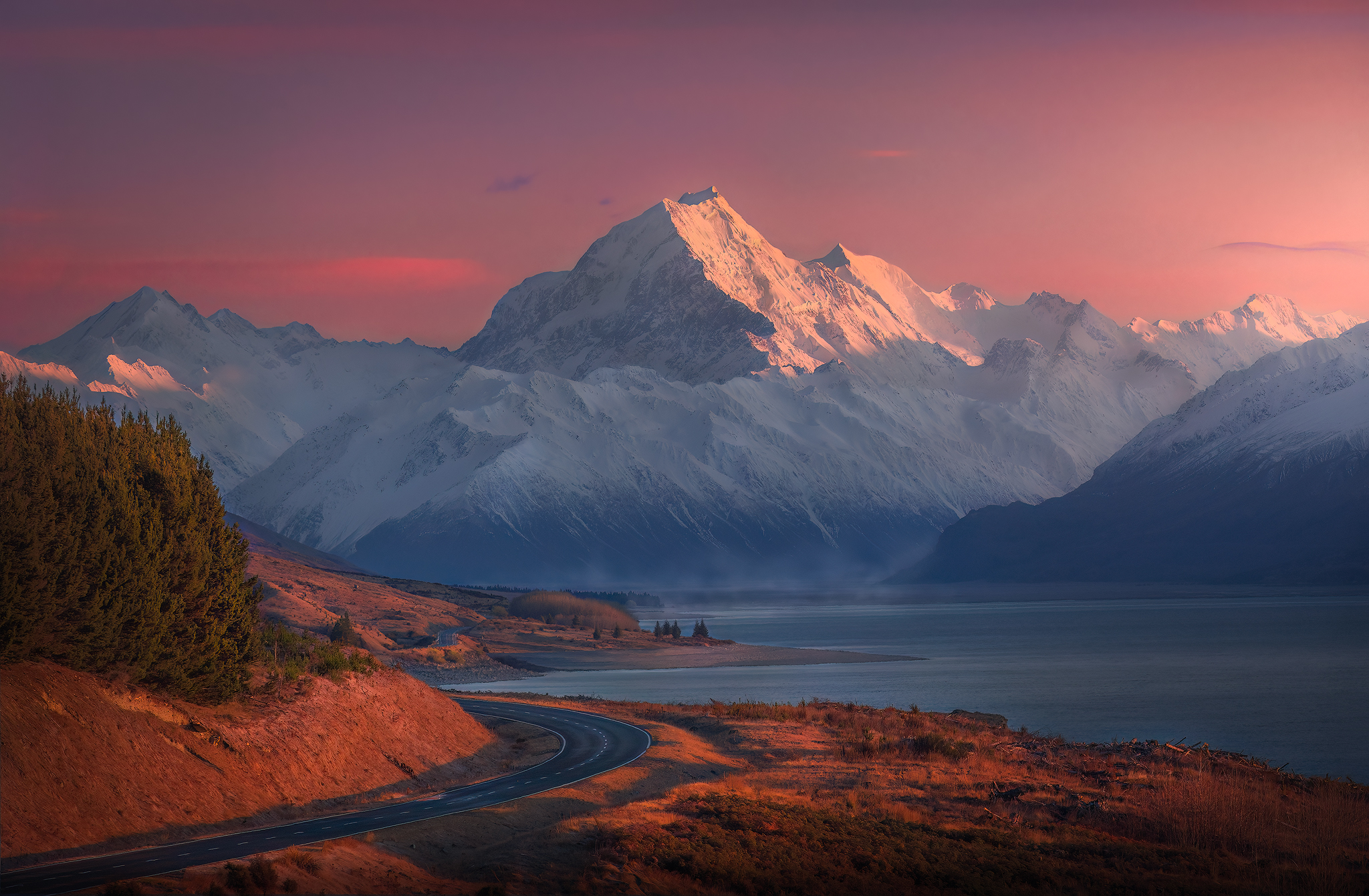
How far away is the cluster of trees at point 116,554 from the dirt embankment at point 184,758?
1.26m

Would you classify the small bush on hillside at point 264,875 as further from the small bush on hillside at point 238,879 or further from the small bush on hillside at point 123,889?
the small bush on hillside at point 123,889

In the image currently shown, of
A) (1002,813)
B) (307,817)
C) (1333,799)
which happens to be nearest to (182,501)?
(307,817)

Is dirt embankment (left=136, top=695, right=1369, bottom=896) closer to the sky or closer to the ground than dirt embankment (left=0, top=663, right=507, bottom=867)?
closer to the ground

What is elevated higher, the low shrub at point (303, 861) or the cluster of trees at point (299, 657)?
the cluster of trees at point (299, 657)

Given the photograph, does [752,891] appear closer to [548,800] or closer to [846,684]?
[548,800]

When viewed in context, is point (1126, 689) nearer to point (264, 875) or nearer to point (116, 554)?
point (116, 554)

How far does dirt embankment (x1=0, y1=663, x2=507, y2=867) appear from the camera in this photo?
38.3 meters

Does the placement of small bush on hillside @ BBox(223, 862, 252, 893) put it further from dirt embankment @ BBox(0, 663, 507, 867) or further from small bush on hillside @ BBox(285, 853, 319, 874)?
dirt embankment @ BBox(0, 663, 507, 867)

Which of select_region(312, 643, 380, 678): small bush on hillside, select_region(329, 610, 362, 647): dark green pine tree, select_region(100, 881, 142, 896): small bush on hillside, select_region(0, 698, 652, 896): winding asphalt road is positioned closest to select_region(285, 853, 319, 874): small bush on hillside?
select_region(0, 698, 652, 896): winding asphalt road

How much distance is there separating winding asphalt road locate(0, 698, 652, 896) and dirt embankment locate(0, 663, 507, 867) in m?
1.67

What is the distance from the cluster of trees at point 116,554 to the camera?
135 ft

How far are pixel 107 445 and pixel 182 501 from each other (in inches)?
137

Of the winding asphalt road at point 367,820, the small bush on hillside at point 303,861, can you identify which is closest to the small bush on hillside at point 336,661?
the winding asphalt road at point 367,820

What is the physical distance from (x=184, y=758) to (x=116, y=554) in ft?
25.4
